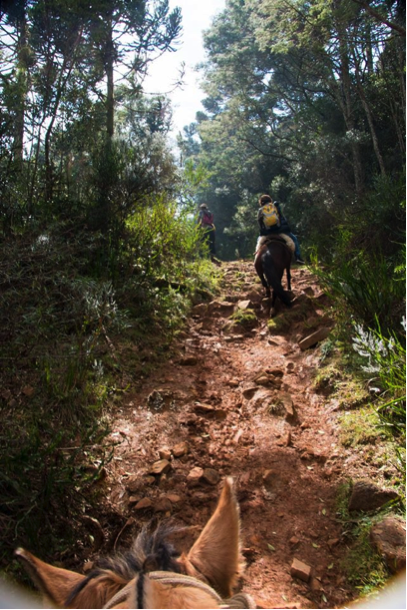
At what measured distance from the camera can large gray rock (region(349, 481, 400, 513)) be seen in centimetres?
226

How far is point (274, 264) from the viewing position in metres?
6.74

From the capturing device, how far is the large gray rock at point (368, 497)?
226 cm

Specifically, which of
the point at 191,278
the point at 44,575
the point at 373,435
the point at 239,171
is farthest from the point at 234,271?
the point at 44,575

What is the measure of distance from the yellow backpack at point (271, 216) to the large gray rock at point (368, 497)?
5.49 m

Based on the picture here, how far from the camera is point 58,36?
12.6 ft

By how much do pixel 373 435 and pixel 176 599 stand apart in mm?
2286

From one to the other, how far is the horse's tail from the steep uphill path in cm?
103

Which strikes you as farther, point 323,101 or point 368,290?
point 368,290

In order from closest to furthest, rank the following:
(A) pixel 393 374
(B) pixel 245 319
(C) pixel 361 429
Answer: (A) pixel 393 374
(C) pixel 361 429
(B) pixel 245 319

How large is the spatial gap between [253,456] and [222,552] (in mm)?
1834

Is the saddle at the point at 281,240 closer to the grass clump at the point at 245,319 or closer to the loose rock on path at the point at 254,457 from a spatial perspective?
the grass clump at the point at 245,319

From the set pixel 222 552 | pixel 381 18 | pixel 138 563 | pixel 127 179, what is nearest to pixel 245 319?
pixel 127 179

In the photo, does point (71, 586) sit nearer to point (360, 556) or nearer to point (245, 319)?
point (360, 556)

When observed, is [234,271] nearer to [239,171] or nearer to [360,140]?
[239,171]
